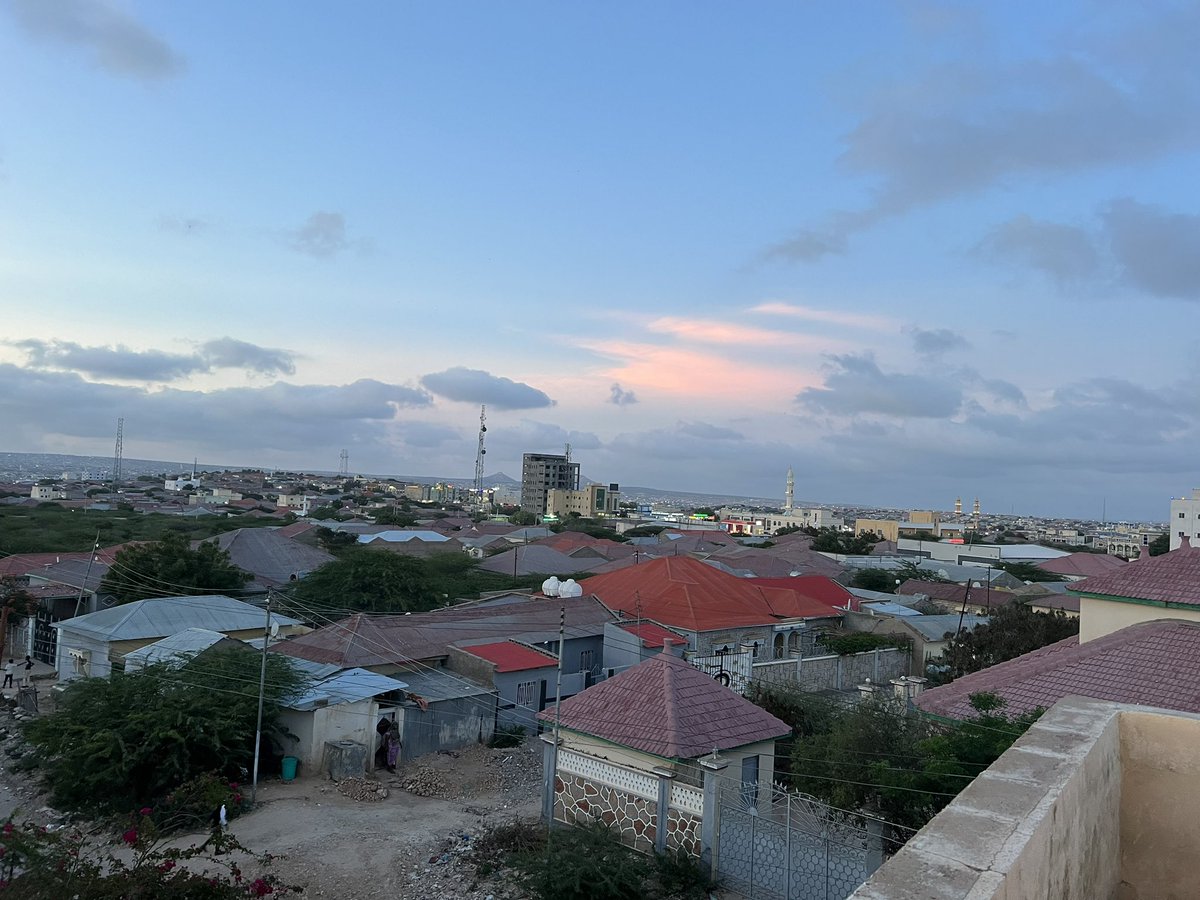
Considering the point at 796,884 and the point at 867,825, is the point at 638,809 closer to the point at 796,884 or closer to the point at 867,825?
the point at 796,884

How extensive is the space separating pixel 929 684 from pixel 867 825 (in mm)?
15889

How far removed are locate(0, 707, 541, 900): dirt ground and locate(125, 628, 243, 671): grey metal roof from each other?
306cm

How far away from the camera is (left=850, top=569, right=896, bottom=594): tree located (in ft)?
160

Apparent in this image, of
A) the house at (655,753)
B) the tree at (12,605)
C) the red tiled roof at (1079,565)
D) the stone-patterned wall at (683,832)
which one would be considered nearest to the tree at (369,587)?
the tree at (12,605)

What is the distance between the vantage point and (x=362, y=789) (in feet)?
52.7

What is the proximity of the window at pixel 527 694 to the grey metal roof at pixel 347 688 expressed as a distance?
3.10m

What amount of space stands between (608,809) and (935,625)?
21329 mm


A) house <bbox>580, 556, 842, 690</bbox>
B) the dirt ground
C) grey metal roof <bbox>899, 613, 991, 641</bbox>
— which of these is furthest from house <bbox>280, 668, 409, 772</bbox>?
grey metal roof <bbox>899, 613, 991, 641</bbox>

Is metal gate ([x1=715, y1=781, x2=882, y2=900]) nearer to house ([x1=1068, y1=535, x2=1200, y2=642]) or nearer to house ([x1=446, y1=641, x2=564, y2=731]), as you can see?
house ([x1=1068, y1=535, x2=1200, y2=642])

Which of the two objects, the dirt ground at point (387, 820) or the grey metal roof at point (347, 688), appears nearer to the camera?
the dirt ground at point (387, 820)

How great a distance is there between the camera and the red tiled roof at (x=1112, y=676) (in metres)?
11.2

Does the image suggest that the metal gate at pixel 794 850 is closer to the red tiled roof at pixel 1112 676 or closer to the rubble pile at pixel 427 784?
the red tiled roof at pixel 1112 676

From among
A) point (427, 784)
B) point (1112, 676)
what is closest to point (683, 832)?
point (1112, 676)

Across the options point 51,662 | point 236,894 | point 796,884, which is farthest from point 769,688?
point 51,662
